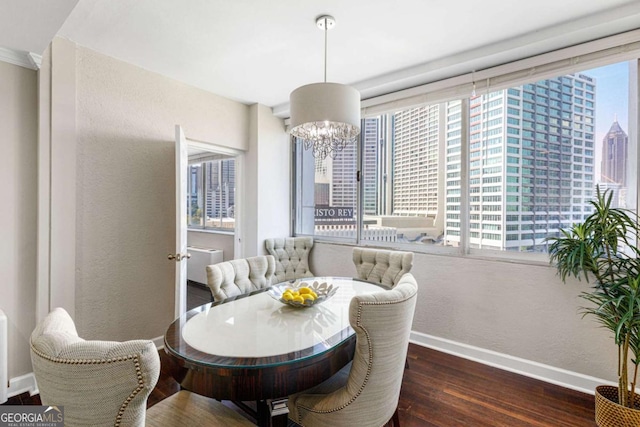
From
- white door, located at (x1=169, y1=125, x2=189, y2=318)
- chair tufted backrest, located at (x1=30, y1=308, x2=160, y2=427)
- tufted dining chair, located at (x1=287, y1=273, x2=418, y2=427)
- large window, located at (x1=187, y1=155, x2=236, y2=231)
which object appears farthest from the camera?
large window, located at (x1=187, y1=155, x2=236, y2=231)

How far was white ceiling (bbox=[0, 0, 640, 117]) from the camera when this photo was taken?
1906 millimetres

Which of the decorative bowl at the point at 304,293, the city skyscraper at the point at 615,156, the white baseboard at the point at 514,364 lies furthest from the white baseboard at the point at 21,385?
the city skyscraper at the point at 615,156

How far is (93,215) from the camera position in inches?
97.0

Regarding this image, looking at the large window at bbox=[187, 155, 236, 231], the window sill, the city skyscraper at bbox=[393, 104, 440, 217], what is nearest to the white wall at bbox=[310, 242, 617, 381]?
the city skyscraper at bbox=[393, 104, 440, 217]

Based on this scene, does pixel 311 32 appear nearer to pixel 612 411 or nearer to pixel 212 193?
pixel 612 411

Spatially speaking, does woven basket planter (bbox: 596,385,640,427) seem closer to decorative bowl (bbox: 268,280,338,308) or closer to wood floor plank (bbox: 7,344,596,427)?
wood floor plank (bbox: 7,344,596,427)

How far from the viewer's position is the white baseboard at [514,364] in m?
2.25

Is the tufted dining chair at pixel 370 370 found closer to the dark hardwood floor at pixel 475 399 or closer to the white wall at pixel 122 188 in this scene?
the dark hardwood floor at pixel 475 399

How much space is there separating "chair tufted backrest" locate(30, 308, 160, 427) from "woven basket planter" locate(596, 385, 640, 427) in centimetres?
239

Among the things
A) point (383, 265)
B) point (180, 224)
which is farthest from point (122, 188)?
point (383, 265)

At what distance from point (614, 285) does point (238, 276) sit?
2394 mm

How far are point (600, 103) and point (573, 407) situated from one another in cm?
216

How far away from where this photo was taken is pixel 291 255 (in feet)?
12.3

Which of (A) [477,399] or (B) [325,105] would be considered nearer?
(B) [325,105]
